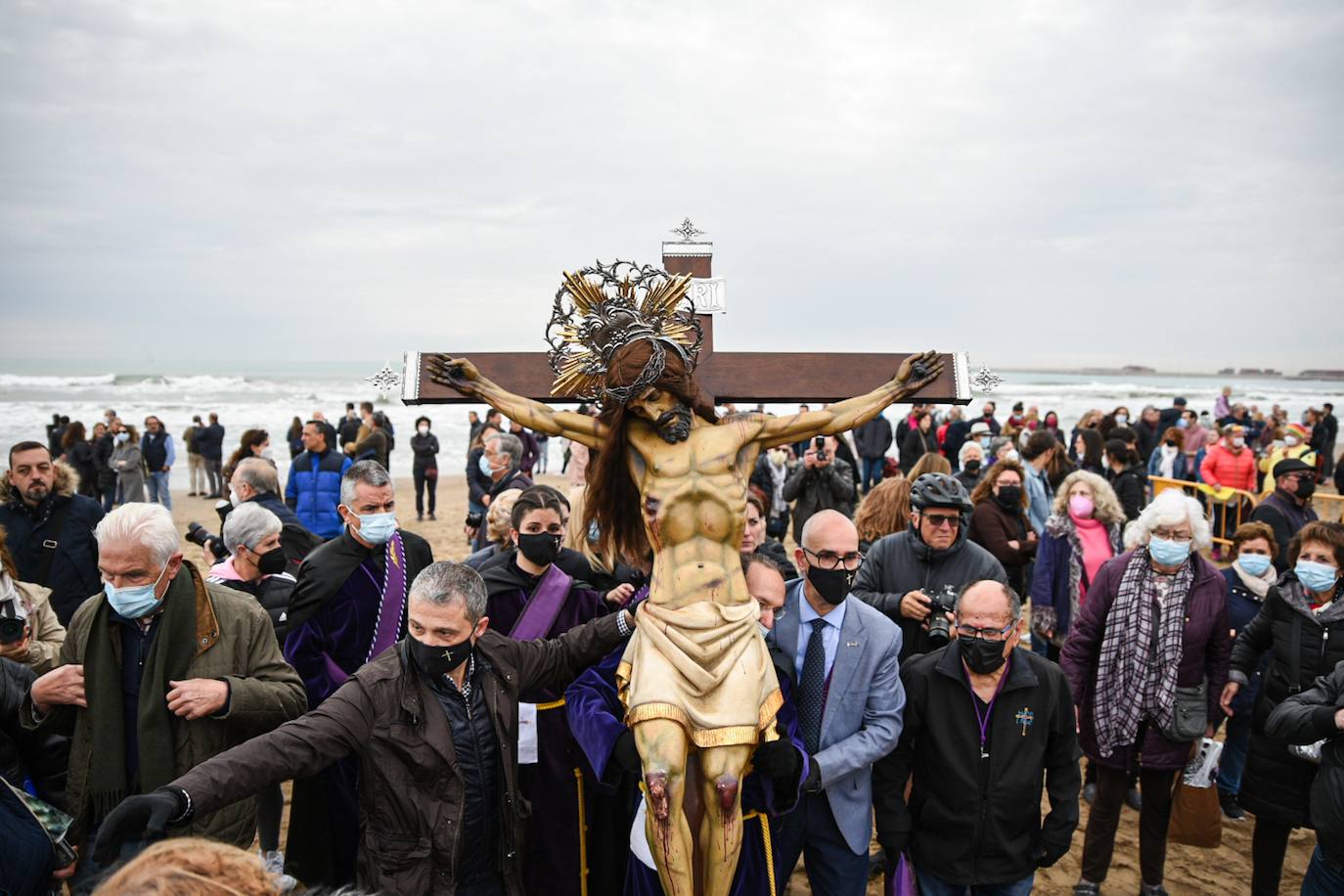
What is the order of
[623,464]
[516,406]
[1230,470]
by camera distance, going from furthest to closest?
[1230,470], [623,464], [516,406]

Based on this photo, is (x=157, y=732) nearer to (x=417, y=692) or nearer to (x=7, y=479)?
(x=417, y=692)

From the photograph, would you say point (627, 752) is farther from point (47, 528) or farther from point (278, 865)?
point (47, 528)

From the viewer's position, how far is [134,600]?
320cm

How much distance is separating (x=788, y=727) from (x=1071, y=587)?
153 inches

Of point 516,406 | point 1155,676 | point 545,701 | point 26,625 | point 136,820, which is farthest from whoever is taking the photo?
point 1155,676

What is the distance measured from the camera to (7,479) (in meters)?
5.84

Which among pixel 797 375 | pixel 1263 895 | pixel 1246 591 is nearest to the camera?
pixel 797 375

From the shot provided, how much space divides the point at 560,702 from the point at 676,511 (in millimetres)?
1501

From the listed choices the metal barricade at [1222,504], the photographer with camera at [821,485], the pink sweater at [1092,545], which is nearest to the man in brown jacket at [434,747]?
the pink sweater at [1092,545]

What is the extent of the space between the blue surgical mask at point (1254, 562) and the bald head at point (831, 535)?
3.50m

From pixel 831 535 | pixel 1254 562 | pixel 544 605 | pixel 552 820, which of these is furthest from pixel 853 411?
pixel 1254 562

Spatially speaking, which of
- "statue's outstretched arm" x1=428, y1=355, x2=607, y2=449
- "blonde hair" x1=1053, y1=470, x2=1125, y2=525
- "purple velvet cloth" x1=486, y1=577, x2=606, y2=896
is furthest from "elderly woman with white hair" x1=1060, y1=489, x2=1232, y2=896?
"statue's outstretched arm" x1=428, y1=355, x2=607, y2=449

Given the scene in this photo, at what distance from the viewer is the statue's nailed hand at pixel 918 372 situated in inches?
146

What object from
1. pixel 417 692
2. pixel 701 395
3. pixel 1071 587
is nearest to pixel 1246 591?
pixel 1071 587
